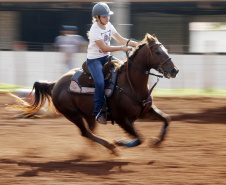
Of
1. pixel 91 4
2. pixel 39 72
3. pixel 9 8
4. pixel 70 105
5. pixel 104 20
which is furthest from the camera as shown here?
pixel 9 8

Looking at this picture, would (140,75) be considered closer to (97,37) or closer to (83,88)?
(97,37)

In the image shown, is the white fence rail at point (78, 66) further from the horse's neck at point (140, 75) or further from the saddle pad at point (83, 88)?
the horse's neck at point (140, 75)

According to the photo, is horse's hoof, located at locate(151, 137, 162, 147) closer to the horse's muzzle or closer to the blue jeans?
the blue jeans

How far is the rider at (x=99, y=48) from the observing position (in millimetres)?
7145

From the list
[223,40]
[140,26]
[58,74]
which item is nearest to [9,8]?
[140,26]

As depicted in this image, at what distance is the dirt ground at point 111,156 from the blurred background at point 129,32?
2.67 m

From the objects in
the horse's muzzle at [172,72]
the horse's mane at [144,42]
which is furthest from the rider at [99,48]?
the horse's muzzle at [172,72]

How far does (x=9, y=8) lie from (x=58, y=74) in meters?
6.58

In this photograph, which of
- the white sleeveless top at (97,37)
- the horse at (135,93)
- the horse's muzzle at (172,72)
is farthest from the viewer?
the white sleeveless top at (97,37)

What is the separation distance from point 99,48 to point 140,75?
77cm

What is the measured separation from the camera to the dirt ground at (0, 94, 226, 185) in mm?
6000

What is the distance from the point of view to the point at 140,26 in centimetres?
1798

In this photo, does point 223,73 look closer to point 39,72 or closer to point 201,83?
point 201,83

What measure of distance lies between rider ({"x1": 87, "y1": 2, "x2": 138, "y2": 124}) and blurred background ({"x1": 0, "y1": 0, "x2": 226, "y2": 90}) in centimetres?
531
